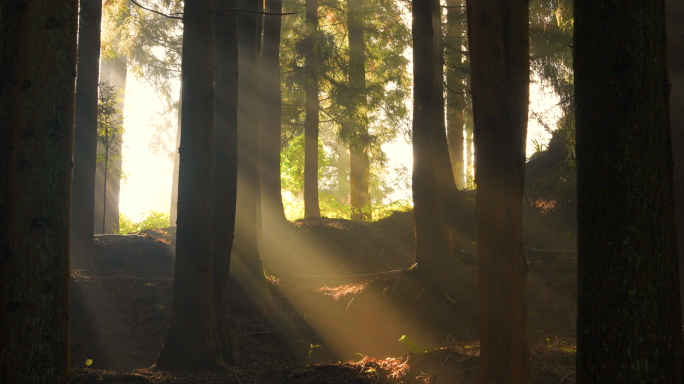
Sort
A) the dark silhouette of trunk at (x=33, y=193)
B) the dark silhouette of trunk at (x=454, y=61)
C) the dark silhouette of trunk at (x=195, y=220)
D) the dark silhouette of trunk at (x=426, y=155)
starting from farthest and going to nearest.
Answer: the dark silhouette of trunk at (x=454, y=61) → the dark silhouette of trunk at (x=426, y=155) → the dark silhouette of trunk at (x=195, y=220) → the dark silhouette of trunk at (x=33, y=193)

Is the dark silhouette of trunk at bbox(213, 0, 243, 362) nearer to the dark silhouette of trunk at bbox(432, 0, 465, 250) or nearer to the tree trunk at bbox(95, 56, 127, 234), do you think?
the dark silhouette of trunk at bbox(432, 0, 465, 250)

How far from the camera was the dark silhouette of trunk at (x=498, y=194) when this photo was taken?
4.74 metres

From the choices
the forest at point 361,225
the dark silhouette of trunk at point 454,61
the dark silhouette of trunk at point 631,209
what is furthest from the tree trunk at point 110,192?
the dark silhouette of trunk at point 631,209

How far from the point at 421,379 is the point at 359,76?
14.2 meters

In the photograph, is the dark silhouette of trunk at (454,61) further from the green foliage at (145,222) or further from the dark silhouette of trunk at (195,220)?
the green foliage at (145,222)

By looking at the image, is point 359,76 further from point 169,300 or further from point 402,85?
point 169,300

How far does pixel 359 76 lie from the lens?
60.0 feet

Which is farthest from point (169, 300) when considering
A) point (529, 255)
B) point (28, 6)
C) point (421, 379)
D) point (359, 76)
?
point (359, 76)

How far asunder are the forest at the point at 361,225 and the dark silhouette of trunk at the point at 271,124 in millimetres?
62

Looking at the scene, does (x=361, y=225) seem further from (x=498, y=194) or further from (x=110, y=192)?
(x=110, y=192)

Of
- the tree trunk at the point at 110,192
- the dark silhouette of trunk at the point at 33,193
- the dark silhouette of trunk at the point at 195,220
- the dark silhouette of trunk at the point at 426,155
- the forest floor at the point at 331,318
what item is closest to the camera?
Result: the dark silhouette of trunk at the point at 33,193

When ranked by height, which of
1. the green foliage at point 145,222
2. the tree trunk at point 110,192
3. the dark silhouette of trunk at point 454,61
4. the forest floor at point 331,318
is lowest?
the forest floor at point 331,318

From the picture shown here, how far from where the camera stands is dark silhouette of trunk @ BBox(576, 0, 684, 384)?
9.11 ft

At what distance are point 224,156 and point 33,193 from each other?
12.2ft
